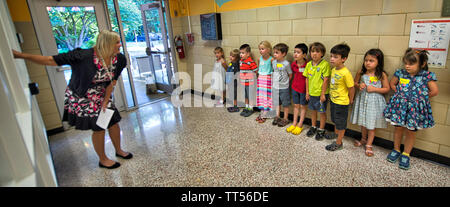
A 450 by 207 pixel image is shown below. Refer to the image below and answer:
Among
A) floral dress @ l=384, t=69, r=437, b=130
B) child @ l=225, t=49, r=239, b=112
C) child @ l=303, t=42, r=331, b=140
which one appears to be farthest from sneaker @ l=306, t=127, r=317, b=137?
child @ l=225, t=49, r=239, b=112

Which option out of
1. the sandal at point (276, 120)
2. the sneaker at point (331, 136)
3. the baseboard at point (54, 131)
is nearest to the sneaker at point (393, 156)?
the sneaker at point (331, 136)

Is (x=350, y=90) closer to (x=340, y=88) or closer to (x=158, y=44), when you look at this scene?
(x=340, y=88)

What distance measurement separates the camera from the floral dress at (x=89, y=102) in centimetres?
212

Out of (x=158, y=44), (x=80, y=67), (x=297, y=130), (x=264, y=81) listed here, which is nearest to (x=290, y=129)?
(x=297, y=130)

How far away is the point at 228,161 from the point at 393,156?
1.61m

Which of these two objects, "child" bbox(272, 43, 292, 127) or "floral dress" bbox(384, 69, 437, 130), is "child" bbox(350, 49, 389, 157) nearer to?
"floral dress" bbox(384, 69, 437, 130)

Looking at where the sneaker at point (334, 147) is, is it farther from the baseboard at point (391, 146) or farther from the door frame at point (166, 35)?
the door frame at point (166, 35)

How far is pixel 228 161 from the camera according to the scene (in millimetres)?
2494

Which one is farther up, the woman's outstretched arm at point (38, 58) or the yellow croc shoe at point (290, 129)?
the woman's outstretched arm at point (38, 58)

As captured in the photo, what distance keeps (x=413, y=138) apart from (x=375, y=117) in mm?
355

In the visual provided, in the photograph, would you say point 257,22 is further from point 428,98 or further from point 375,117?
point 428,98

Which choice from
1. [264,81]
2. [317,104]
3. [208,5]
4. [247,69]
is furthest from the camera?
[208,5]

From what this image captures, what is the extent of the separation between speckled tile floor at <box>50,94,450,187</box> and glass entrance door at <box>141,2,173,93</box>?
1.79m
